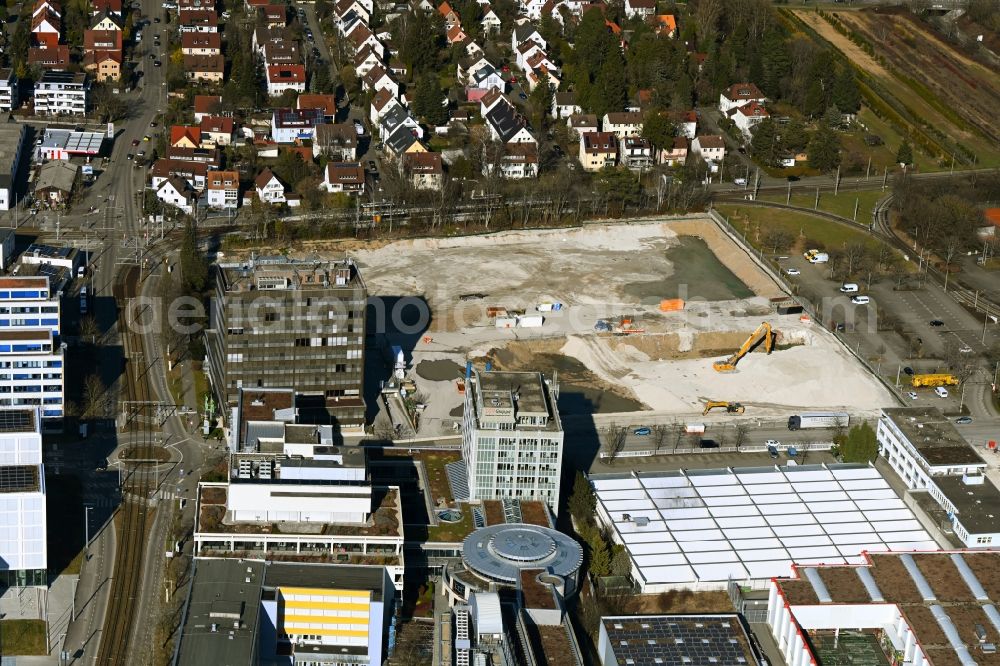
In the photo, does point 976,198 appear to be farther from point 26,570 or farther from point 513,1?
point 26,570

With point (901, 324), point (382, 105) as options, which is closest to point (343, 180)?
point (382, 105)

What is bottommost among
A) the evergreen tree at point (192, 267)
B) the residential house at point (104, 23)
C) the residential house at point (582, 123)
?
the evergreen tree at point (192, 267)

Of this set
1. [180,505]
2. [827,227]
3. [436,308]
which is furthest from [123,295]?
[827,227]

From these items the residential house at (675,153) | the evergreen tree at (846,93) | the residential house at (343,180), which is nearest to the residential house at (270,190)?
the residential house at (343,180)

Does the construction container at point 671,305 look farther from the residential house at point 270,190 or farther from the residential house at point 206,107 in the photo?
the residential house at point 206,107

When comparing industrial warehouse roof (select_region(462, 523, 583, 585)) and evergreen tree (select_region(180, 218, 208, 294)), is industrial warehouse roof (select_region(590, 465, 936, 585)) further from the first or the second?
evergreen tree (select_region(180, 218, 208, 294))

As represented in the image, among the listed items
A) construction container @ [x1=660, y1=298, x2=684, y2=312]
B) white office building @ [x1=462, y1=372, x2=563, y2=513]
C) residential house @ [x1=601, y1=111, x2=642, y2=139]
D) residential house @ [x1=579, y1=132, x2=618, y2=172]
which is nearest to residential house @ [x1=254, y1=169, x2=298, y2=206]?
residential house @ [x1=579, y1=132, x2=618, y2=172]
